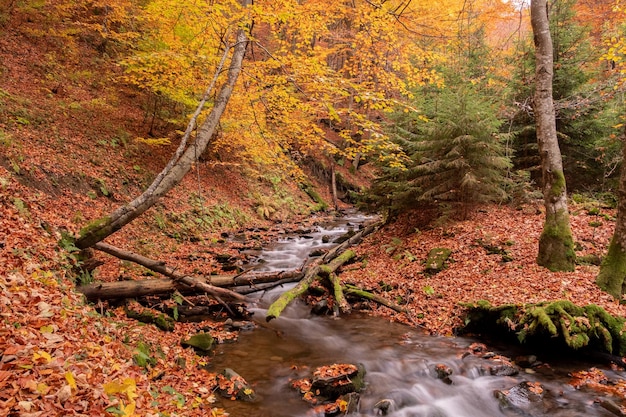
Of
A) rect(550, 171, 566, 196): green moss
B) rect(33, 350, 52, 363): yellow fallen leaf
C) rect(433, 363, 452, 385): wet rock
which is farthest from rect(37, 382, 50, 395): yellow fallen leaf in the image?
rect(550, 171, 566, 196): green moss

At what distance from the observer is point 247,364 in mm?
6664

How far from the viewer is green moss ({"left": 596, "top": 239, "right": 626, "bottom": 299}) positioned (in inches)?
289

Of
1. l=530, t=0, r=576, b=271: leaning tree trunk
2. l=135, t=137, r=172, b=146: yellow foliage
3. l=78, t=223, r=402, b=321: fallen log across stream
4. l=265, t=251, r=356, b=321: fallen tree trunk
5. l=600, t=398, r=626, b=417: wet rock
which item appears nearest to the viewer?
l=600, t=398, r=626, b=417: wet rock

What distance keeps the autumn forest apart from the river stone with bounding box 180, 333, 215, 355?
0.14 feet

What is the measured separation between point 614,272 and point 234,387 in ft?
25.0

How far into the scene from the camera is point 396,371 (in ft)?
21.9

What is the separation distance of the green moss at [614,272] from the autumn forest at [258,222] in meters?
0.04

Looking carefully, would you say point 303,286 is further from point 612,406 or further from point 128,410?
point 612,406

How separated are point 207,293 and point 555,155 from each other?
8.42 meters

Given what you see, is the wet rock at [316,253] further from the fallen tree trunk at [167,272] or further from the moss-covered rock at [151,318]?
the moss-covered rock at [151,318]

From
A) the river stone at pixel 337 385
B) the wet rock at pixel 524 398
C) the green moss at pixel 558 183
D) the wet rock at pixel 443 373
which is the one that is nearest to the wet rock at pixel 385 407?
the river stone at pixel 337 385

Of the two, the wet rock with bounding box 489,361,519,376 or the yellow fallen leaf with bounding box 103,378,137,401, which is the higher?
the yellow fallen leaf with bounding box 103,378,137,401

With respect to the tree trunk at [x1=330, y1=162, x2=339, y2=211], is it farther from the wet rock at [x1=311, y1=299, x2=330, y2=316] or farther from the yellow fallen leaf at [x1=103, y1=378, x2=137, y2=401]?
the yellow fallen leaf at [x1=103, y1=378, x2=137, y2=401]

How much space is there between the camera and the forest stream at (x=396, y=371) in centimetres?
563
